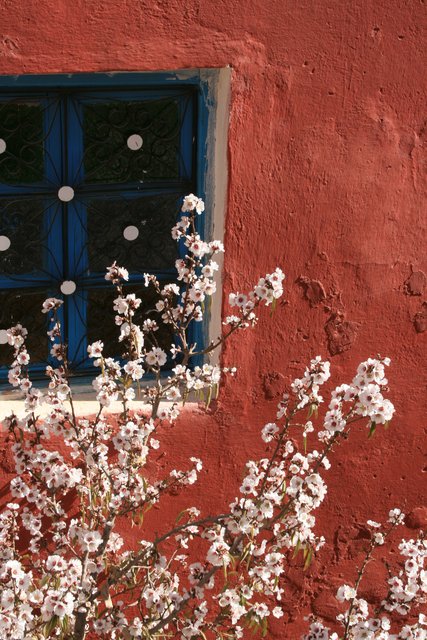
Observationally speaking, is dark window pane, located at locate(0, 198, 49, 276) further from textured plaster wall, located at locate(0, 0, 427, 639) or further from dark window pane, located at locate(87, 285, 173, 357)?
textured plaster wall, located at locate(0, 0, 427, 639)

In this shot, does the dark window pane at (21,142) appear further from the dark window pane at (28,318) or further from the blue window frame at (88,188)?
the dark window pane at (28,318)

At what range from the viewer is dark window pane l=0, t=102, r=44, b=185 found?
10.7ft

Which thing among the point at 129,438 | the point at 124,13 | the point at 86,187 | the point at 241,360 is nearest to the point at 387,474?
the point at 241,360

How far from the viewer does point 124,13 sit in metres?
3.07

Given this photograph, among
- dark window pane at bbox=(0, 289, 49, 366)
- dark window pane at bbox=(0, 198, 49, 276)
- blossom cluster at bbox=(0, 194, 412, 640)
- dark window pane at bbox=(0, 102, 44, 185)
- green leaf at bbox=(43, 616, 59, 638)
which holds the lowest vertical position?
green leaf at bbox=(43, 616, 59, 638)

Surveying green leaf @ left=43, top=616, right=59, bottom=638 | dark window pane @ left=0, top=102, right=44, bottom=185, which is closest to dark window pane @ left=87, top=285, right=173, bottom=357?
dark window pane @ left=0, top=102, right=44, bottom=185

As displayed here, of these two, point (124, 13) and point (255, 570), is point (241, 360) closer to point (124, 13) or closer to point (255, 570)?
point (255, 570)

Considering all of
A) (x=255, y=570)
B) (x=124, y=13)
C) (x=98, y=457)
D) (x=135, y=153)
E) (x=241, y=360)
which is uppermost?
(x=124, y=13)

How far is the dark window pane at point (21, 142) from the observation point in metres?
3.26

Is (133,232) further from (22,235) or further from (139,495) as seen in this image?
(139,495)

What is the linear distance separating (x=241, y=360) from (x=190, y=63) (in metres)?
0.96

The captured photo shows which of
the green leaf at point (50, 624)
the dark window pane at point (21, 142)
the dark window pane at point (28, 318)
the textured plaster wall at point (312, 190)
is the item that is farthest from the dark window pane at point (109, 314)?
the green leaf at point (50, 624)

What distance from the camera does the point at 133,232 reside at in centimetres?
350

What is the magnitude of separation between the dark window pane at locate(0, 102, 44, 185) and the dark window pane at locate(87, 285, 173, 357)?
439 millimetres
